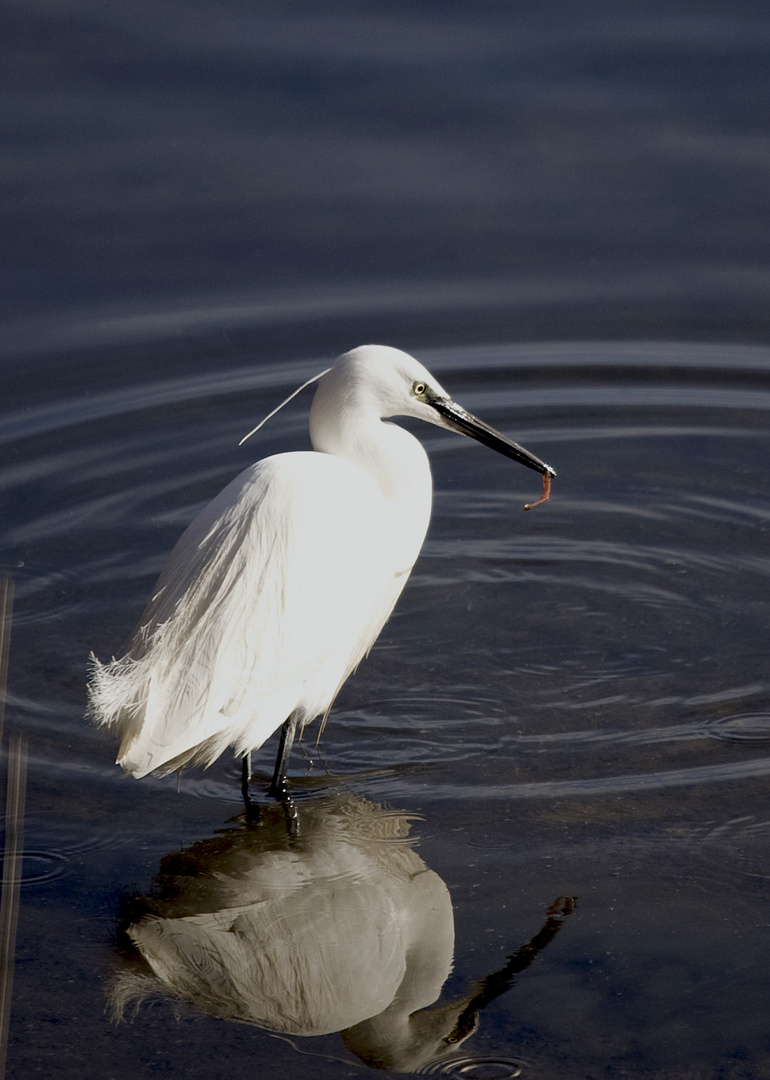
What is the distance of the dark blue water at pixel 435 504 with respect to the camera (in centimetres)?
312

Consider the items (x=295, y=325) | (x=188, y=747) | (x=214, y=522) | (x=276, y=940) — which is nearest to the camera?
(x=276, y=940)

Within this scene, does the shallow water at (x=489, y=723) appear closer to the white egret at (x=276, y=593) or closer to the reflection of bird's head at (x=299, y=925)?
the reflection of bird's head at (x=299, y=925)

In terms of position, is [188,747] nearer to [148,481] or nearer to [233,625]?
[233,625]

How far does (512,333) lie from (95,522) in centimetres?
219

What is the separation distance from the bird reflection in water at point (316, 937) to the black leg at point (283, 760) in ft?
0.29

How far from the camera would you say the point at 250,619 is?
12.1ft

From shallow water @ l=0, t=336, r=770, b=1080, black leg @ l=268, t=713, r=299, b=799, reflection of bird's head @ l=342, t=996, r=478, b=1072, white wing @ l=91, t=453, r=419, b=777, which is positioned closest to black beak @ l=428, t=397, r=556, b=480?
white wing @ l=91, t=453, r=419, b=777

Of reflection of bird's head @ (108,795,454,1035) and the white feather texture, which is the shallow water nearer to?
reflection of bird's head @ (108,795,454,1035)

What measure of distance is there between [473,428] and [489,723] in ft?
2.82

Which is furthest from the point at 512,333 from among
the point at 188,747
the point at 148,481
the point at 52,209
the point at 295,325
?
the point at 188,747

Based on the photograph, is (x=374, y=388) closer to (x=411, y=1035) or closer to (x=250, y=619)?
(x=250, y=619)

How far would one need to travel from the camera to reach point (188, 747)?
3.51m

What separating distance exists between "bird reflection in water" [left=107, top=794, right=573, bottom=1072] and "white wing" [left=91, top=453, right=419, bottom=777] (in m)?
0.29

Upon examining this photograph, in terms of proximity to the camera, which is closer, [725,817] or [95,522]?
[725,817]
